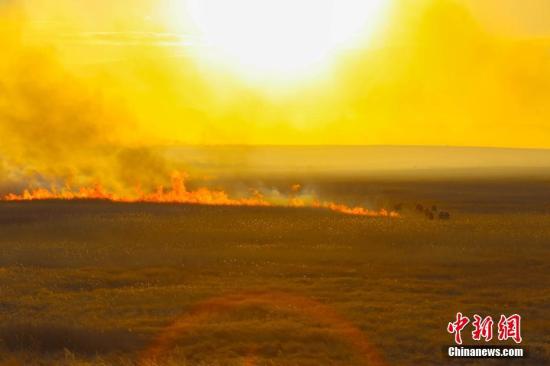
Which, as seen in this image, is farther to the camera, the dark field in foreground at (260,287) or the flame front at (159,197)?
the flame front at (159,197)

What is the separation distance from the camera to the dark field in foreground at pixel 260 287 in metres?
25.2

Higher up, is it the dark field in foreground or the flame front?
the flame front

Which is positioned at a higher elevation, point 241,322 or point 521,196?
point 521,196

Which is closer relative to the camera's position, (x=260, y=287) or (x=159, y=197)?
(x=260, y=287)

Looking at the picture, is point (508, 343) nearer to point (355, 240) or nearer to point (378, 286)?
point (378, 286)

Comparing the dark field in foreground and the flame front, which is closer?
the dark field in foreground

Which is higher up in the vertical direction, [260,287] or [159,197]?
[159,197]

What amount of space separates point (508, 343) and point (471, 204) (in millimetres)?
79021

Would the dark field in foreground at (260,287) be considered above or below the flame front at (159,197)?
below

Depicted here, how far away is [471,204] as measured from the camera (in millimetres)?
102438

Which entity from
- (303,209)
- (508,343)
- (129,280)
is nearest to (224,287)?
(129,280)

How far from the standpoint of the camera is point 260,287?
120 ft

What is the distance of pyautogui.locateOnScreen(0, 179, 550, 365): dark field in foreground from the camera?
25172 mm

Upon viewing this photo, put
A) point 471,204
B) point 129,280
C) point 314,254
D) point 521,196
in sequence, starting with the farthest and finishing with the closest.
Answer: point 521,196
point 471,204
point 314,254
point 129,280
